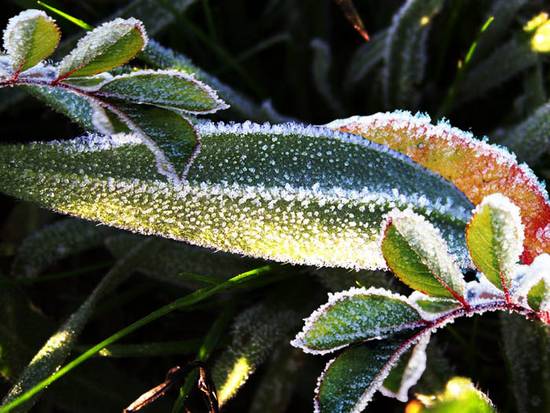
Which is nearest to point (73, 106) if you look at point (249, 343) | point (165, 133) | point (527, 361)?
point (165, 133)

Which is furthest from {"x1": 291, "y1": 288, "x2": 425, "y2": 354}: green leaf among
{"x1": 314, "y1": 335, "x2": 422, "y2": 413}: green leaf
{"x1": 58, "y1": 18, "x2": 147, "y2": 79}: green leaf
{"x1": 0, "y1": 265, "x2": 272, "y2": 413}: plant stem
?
{"x1": 58, "y1": 18, "x2": 147, "y2": 79}: green leaf

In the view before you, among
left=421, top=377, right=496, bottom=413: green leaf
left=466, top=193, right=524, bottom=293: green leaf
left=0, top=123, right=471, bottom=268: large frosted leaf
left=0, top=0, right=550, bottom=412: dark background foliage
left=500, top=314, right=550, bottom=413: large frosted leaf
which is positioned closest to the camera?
left=421, top=377, right=496, bottom=413: green leaf

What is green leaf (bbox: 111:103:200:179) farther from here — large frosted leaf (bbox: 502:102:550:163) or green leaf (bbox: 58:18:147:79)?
large frosted leaf (bbox: 502:102:550:163)

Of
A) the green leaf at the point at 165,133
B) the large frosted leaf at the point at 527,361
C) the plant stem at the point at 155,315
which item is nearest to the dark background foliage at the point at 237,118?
the large frosted leaf at the point at 527,361

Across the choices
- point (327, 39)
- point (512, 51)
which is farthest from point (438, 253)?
point (327, 39)

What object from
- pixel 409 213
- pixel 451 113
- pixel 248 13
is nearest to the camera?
pixel 409 213

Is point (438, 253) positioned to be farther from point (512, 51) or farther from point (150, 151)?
point (512, 51)
